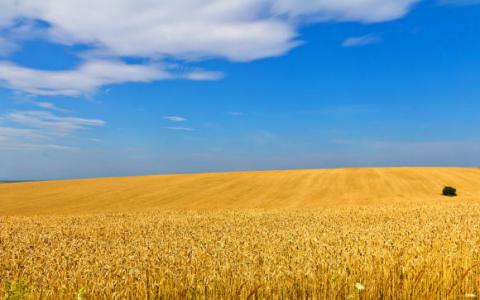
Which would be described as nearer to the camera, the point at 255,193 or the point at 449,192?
the point at 449,192

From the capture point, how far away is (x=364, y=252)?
7379mm

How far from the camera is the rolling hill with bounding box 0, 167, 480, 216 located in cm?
3316

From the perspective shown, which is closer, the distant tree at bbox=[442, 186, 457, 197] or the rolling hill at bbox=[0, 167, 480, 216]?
the rolling hill at bbox=[0, 167, 480, 216]

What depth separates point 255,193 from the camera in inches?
1582

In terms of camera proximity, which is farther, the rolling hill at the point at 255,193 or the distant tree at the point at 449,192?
the distant tree at the point at 449,192

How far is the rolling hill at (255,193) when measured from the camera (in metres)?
33.2

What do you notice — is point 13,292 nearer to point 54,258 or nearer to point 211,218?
point 54,258

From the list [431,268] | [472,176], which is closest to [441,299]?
[431,268]

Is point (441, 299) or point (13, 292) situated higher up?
point (13, 292)

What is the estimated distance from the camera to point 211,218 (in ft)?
64.6

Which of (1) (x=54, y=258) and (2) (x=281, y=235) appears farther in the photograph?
(2) (x=281, y=235)

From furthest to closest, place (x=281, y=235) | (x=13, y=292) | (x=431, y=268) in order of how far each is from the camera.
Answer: (x=281, y=235), (x=431, y=268), (x=13, y=292)

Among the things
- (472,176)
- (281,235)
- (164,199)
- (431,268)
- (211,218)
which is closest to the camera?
(431,268)

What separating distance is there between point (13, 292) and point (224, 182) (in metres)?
44.0
